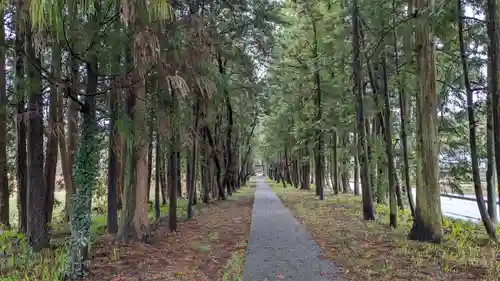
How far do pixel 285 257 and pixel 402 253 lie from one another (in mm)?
2123

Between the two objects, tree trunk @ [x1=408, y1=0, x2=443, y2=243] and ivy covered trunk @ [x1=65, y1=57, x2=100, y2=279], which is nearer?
ivy covered trunk @ [x1=65, y1=57, x2=100, y2=279]

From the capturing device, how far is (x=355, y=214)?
13.6 meters

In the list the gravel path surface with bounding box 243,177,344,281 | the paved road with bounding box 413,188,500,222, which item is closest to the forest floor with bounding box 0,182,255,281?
the gravel path surface with bounding box 243,177,344,281

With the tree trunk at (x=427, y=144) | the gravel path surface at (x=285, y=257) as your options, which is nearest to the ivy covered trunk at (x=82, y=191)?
the gravel path surface at (x=285, y=257)

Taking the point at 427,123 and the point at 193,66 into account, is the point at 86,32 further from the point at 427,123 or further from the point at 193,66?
the point at 427,123

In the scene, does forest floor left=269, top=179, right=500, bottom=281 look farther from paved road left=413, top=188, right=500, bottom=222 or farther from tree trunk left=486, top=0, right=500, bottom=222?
paved road left=413, top=188, right=500, bottom=222

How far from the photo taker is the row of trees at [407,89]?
7988 millimetres

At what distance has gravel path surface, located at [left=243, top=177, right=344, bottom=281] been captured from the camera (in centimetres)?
568

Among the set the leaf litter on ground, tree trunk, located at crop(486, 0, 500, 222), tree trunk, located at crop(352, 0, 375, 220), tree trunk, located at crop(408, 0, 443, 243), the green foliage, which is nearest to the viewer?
the green foliage

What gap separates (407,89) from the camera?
11969mm

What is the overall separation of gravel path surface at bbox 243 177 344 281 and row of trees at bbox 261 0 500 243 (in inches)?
99.7

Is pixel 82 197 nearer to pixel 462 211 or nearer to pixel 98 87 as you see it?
pixel 98 87

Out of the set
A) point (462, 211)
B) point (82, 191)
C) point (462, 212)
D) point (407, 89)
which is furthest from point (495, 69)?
point (462, 211)

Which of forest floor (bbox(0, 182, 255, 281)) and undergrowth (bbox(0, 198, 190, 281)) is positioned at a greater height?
undergrowth (bbox(0, 198, 190, 281))
